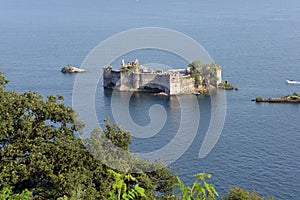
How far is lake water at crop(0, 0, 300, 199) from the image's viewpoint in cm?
2389

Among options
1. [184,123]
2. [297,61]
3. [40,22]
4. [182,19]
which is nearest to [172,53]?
[297,61]

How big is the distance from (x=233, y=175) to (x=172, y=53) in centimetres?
3175

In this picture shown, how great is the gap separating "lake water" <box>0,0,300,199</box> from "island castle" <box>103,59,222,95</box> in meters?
1.20

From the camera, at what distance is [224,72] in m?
44.9

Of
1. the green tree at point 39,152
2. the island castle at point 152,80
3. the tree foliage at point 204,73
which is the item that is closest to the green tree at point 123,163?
the green tree at point 39,152

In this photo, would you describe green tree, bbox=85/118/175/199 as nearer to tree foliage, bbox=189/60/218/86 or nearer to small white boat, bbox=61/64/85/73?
tree foliage, bbox=189/60/218/86

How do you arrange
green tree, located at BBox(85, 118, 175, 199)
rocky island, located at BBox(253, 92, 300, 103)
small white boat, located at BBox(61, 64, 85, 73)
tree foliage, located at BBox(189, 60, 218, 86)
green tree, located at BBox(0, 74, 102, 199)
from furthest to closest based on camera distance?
small white boat, located at BBox(61, 64, 85, 73), tree foliage, located at BBox(189, 60, 218, 86), rocky island, located at BBox(253, 92, 300, 103), green tree, located at BBox(85, 118, 175, 199), green tree, located at BBox(0, 74, 102, 199)

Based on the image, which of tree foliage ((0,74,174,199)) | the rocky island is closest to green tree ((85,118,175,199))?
tree foliage ((0,74,174,199))

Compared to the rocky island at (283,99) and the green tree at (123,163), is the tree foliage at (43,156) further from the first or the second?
the rocky island at (283,99)

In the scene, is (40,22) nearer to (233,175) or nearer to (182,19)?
(182,19)

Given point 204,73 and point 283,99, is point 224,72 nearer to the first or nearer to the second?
point 204,73

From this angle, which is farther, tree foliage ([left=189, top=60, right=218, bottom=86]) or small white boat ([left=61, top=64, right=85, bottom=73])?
small white boat ([left=61, top=64, right=85, bottom=73])

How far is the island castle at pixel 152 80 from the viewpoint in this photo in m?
38.9

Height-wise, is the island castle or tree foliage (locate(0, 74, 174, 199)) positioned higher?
the island castle
